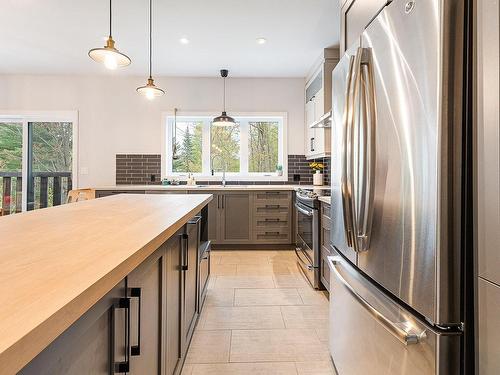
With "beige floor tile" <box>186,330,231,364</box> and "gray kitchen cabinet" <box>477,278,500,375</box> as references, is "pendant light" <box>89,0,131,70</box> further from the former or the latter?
"gray kitchen cabinet" <box>477,278,500,375</box>

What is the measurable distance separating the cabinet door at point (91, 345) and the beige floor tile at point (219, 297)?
1830mm

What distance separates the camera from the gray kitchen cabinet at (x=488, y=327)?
28.1 inches

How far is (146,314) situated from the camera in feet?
3.41

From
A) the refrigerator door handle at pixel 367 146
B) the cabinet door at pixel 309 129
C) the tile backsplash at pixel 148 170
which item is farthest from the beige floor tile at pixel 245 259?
the refrigerator door handle at pixel 367 146

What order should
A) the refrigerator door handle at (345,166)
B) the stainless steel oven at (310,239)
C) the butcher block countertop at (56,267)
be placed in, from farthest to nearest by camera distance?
1. the stainless steel oven at (310,239)
2. the refrigerator door handle at (345,166)
3. the butcher block countertop at (56,267)

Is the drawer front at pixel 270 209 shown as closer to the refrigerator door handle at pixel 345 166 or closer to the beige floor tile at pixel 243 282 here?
the beige floor tile at pixel 243 282

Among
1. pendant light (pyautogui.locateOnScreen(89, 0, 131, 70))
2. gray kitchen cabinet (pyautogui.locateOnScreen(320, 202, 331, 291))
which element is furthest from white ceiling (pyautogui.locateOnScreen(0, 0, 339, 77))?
gray kitchen cabinet (pyautogui.locateOnScreen(320, 202, 331, 291))

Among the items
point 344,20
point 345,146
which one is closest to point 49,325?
point 345,146

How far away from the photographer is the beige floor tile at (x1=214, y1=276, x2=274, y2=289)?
9.84 feet

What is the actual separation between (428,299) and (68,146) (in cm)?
542

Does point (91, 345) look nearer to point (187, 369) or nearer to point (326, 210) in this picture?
point (187, 369)

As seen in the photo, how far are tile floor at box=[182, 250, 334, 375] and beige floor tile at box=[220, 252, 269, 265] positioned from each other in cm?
37

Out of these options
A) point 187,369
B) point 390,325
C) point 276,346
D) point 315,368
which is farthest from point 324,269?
point 390,325

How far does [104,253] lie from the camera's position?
767 mm
